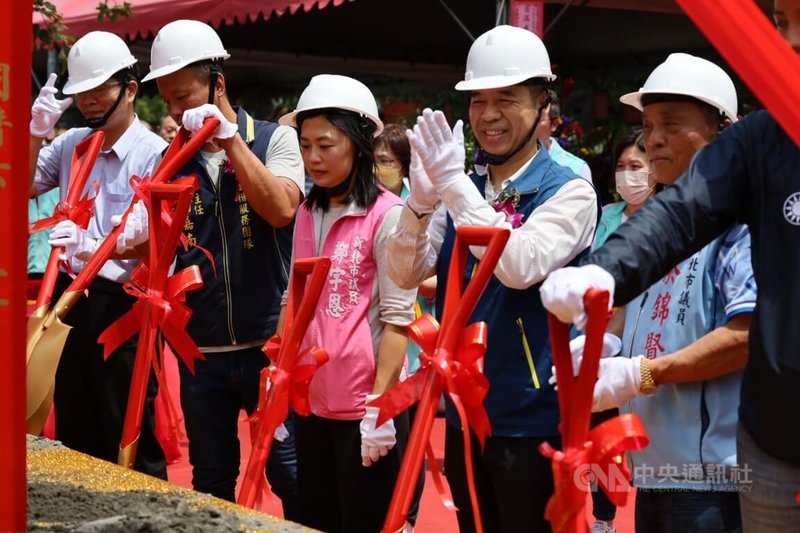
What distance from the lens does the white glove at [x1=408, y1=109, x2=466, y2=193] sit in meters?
2.47

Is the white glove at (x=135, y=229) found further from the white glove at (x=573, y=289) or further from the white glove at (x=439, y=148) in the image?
the white glove at (x=573, y=289)

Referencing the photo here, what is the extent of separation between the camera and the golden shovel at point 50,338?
2863 millimetres

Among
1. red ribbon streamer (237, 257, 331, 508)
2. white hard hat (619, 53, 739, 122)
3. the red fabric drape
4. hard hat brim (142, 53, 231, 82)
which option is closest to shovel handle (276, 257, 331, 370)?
red ribbon streamer (237, 257, 331, 508)

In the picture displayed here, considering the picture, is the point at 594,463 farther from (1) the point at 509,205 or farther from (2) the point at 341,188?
(2) the point at 341,188

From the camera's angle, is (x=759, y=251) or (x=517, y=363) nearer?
(x=759, y=251)

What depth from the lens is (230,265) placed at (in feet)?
11.6

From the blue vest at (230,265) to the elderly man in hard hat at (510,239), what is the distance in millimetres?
843

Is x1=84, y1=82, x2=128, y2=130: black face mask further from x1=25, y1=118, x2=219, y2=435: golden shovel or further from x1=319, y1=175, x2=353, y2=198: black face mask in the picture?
x1=319, y1=175, x2=353, y2=198: black face mask

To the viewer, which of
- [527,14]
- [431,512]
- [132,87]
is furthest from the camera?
[527,14]

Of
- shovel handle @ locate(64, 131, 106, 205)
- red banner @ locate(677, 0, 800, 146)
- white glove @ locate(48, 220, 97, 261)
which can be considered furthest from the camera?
white glove @ locate(48, 220, 97, 261)

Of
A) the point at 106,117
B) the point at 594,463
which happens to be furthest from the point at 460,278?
the point at 106,117

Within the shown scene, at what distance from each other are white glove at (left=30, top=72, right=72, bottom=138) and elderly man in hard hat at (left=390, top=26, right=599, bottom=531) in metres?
1.69

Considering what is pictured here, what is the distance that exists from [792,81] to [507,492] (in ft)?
4.05

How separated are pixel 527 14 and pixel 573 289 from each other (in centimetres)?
493
